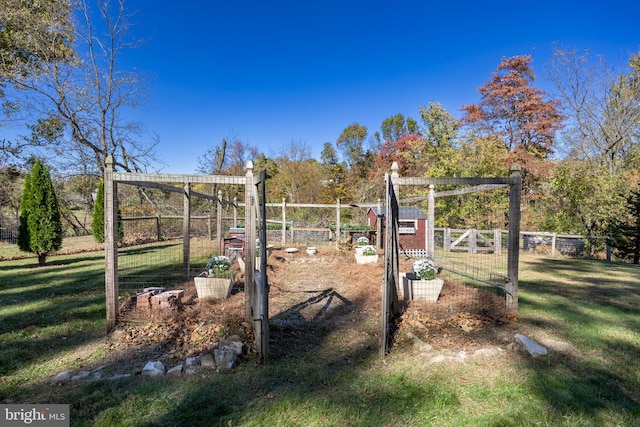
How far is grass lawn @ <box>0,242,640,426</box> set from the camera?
7.33 ft

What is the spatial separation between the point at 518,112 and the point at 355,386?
17.6m

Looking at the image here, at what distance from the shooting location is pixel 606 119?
15914 millimetres

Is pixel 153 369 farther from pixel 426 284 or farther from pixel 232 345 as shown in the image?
pixel 426 284

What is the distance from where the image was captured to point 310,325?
4.18m

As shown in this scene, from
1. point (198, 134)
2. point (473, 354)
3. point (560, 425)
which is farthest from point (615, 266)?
point (198, 134)

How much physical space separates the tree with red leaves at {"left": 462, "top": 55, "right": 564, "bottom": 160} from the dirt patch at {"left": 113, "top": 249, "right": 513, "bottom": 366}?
13725 millimetres

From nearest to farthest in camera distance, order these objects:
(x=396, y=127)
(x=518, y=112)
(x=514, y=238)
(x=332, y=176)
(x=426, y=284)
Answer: (x=514, y=238) → (x=426, y=284) → (x=518, y=112) → (x=332, y=176) → (x=396, y=127)

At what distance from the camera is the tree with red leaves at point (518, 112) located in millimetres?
15594

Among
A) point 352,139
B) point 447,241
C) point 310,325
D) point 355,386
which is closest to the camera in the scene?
point 355,386

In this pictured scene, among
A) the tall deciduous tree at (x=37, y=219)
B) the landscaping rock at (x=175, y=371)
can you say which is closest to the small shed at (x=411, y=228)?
the landscaping rock at (x=175, y=371)

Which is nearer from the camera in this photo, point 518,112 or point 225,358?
point 225,358

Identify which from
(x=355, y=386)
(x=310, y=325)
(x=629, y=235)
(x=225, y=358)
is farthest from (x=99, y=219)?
(x=629, y=235)

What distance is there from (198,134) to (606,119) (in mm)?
22010

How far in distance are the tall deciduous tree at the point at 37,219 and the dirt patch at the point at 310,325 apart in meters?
5.51
